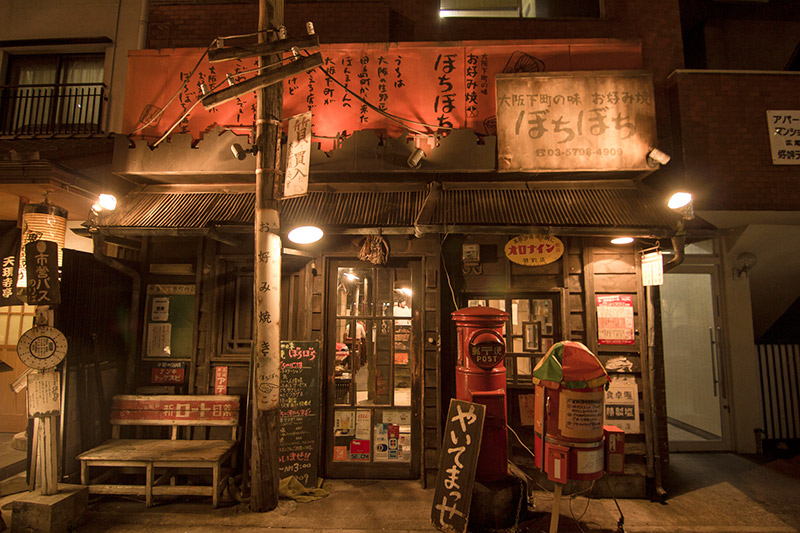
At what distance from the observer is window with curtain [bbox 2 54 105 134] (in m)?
7.89

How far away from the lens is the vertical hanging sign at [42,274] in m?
4.57

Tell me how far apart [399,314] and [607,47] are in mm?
5669

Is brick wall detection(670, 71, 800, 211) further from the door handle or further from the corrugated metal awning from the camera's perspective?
the door handle

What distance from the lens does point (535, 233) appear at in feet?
16.7

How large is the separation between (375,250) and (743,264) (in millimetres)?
6877

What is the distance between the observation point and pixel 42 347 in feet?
15.1

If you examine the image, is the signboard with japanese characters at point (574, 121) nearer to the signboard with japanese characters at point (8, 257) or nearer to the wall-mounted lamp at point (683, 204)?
the wall-mounted lamp at point (683, 204)

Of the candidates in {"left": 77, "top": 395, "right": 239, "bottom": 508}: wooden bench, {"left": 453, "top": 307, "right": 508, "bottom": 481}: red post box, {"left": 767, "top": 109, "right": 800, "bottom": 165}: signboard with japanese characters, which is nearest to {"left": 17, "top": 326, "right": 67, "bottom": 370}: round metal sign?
{"left": 77, "top": 395, "right": 239, "bottom": 508}: wooden bench

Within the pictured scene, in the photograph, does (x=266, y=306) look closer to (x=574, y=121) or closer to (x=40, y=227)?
(x=40, y=227)

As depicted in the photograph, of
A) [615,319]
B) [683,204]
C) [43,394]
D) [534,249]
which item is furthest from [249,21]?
[615,319]

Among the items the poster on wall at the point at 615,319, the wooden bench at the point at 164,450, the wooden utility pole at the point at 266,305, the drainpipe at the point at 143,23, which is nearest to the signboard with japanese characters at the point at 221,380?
the wooden bench at the point at 164,450

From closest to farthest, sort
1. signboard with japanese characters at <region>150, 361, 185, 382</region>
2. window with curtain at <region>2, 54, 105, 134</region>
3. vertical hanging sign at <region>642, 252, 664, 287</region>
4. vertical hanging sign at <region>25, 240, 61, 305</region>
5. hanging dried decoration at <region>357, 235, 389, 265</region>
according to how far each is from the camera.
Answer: vertical hanging sign at <region>25, 240, 61, 305</region>, vertical hanging sign at <region>642, 252, 664, 287</region>, hanging dried decoration at <region>357, 235, 389, 265</region>, signboard with japanese characters at <region>150, 361, 185, 382</region>, window with curtain at <region>2, 54, 105, 134</region>

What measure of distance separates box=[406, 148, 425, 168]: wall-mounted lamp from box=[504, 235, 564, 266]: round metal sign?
186 cm

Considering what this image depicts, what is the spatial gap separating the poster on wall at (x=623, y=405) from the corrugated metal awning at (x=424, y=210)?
2231mm
